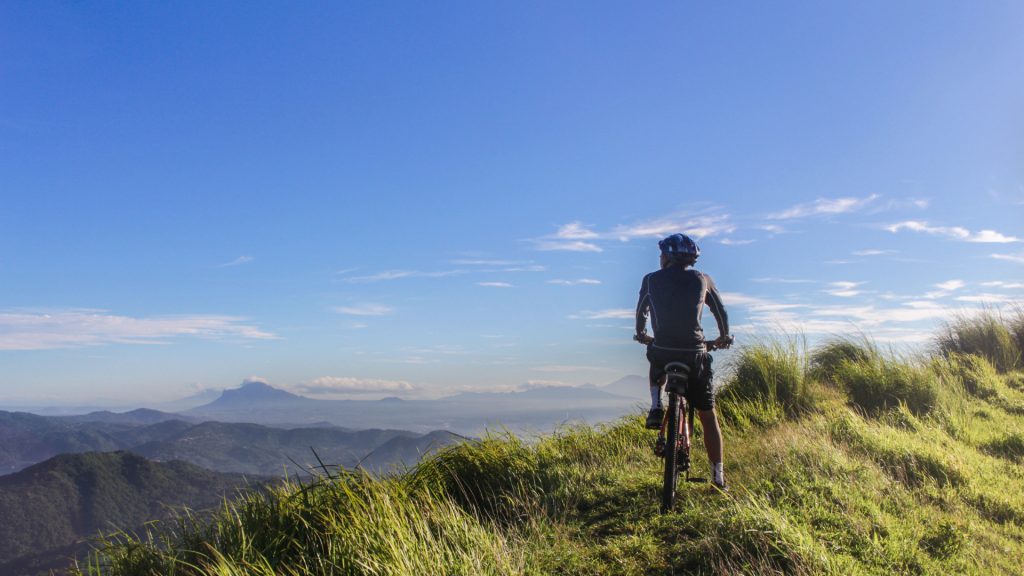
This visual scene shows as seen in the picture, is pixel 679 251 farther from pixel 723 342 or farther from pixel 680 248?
pixel 723 342

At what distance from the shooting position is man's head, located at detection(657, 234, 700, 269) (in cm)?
477

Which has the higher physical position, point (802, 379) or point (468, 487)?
point (802, 379)

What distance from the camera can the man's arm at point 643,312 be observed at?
4.88m

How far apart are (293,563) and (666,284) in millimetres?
3732

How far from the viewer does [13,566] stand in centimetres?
12925

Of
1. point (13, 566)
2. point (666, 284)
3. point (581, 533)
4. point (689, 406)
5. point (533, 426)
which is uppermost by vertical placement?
point (666, 284)

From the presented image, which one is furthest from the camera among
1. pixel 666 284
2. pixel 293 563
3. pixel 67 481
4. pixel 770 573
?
pixel 67 481

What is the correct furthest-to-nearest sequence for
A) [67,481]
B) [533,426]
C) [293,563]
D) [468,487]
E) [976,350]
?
[67,481], [976,350], [533,426], [468,487], [293,563]

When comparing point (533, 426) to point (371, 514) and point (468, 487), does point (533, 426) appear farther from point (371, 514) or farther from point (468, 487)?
point (371, 514)

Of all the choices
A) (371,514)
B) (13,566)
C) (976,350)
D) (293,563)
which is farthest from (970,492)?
(13,566)

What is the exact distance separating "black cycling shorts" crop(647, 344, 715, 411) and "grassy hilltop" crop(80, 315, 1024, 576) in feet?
2.76

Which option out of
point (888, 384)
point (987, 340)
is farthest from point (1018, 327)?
point (888, 384)

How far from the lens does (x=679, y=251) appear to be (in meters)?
4.75

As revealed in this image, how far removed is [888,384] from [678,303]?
742 cm
